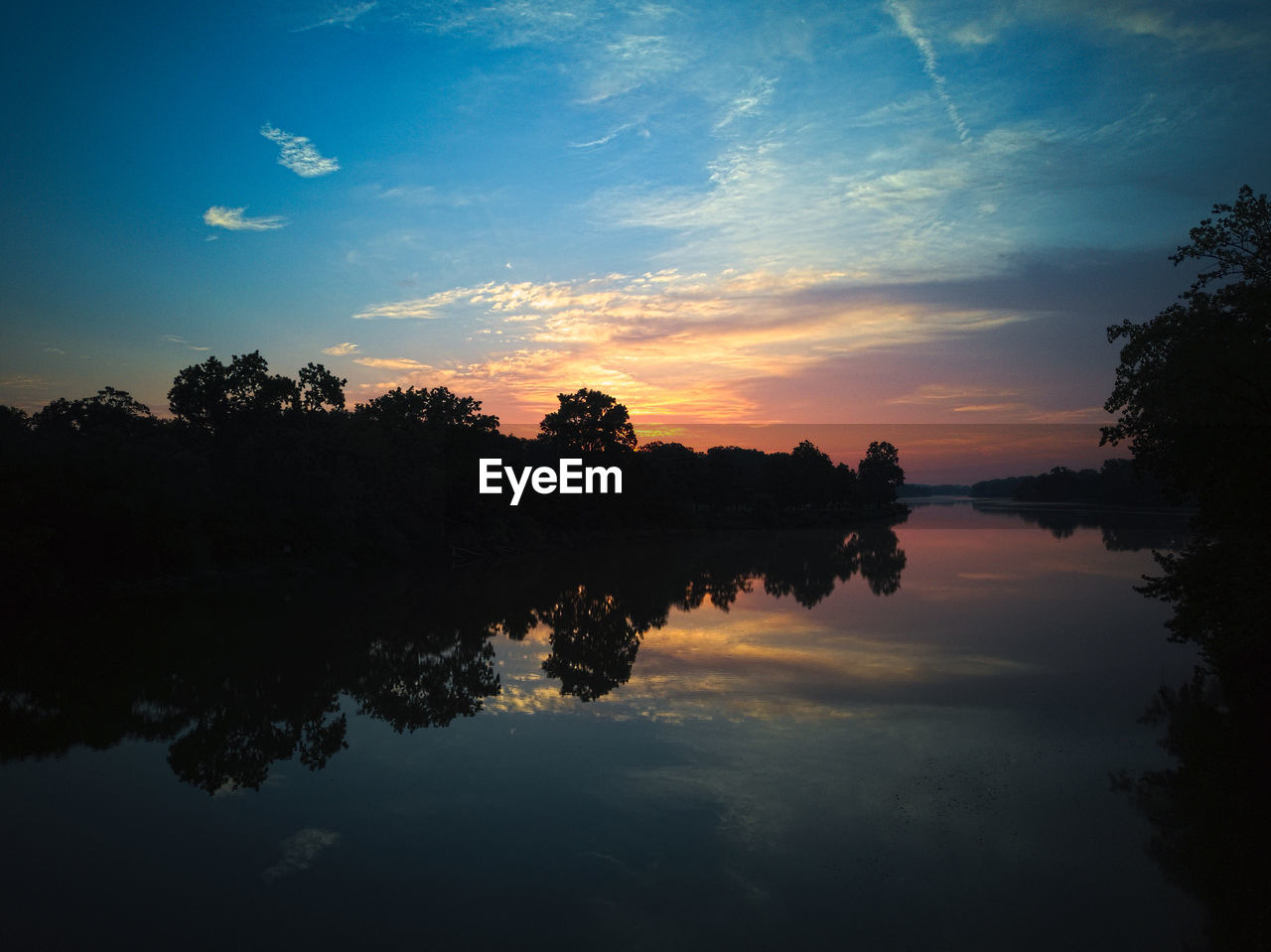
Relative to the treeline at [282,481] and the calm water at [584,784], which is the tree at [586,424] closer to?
the treeline at [282,481]

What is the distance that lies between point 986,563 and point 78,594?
4471 cm

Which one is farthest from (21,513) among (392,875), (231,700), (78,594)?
(392,875)

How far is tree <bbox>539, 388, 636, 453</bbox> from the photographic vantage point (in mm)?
65688

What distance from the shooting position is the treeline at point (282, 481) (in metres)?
28.4

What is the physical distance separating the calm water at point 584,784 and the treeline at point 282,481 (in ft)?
21.0

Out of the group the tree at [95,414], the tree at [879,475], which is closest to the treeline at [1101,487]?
the tree at [879,475]

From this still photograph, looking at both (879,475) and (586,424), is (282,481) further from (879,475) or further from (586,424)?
(879,475)

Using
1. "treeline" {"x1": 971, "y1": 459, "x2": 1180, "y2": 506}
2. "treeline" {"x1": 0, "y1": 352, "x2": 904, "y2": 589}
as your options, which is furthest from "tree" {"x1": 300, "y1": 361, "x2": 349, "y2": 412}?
"treeline" {"x1": 971, "y1": 459, "x2": 1180, "y2": 506}

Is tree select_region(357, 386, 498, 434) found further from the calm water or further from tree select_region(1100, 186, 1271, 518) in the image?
Answer: tree select_region(1100, 186, 1271, 518)

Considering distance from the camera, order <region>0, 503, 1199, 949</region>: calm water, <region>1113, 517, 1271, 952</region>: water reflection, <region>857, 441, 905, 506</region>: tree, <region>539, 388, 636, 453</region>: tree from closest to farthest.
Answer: <region>0, 503, 1199, 949</region>: calm water → <region>1113, 517, 1271, 952</region>: water reflection → <region>539, 388, 636, 453</region>: tree → <region>857, 441, 905, 506</region>: tree

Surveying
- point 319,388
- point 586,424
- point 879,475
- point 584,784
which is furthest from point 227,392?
point 879,475

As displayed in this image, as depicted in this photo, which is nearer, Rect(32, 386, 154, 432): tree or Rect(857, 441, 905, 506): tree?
Rect(32, 386, 154, 432): tree

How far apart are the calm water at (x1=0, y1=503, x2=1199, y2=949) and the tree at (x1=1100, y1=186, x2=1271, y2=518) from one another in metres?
5.00

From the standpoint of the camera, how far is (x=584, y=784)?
1062 centimetres
